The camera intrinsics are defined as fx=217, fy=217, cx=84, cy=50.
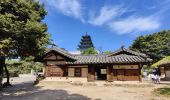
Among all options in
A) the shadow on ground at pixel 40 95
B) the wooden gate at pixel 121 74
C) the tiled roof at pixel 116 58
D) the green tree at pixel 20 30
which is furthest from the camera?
the wooden gate at pixel 121 74

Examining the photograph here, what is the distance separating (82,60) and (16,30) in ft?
46.4

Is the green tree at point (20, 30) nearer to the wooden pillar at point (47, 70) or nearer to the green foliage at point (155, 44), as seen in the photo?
the wooden pillar at point (47, 70)

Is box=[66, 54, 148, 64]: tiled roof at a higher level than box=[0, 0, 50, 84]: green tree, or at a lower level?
lower

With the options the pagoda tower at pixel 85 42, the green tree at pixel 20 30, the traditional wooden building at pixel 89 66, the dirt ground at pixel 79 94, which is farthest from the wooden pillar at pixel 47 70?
the pagoda tower at pixel 85 42

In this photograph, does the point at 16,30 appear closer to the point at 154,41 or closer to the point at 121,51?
the point at 121,51

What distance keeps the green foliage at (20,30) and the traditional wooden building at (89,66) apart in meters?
8.58

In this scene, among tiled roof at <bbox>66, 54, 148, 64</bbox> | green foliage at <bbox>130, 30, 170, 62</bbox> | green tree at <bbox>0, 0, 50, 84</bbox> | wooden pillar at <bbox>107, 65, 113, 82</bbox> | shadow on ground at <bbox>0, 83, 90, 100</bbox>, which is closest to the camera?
shadow on ground at <bbox>0, 83, 90, 100</bbox>

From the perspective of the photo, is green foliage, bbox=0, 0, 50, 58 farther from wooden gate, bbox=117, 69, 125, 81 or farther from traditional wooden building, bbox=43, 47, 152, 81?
wooden gate, bbox=117, 69, 125, 81

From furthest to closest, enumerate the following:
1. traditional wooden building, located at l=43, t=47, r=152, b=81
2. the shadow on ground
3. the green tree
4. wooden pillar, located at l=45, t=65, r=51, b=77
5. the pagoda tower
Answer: the pagoda tower, wooden pillar, located at l=45, t=65, r=51, b=77, traditional wooden building, located at l=43, t=47, r=152, b=81, the green tree, the shadow on ground

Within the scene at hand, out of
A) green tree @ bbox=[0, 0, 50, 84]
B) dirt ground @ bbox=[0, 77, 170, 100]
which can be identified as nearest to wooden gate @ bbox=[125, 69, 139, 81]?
dirt ground @ bbox=[0, 77, 170, 100]

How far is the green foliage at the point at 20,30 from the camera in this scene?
66.4 feet

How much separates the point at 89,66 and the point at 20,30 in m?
14.0

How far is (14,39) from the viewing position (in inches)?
842

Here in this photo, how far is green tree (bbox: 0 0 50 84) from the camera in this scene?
20234 mm
